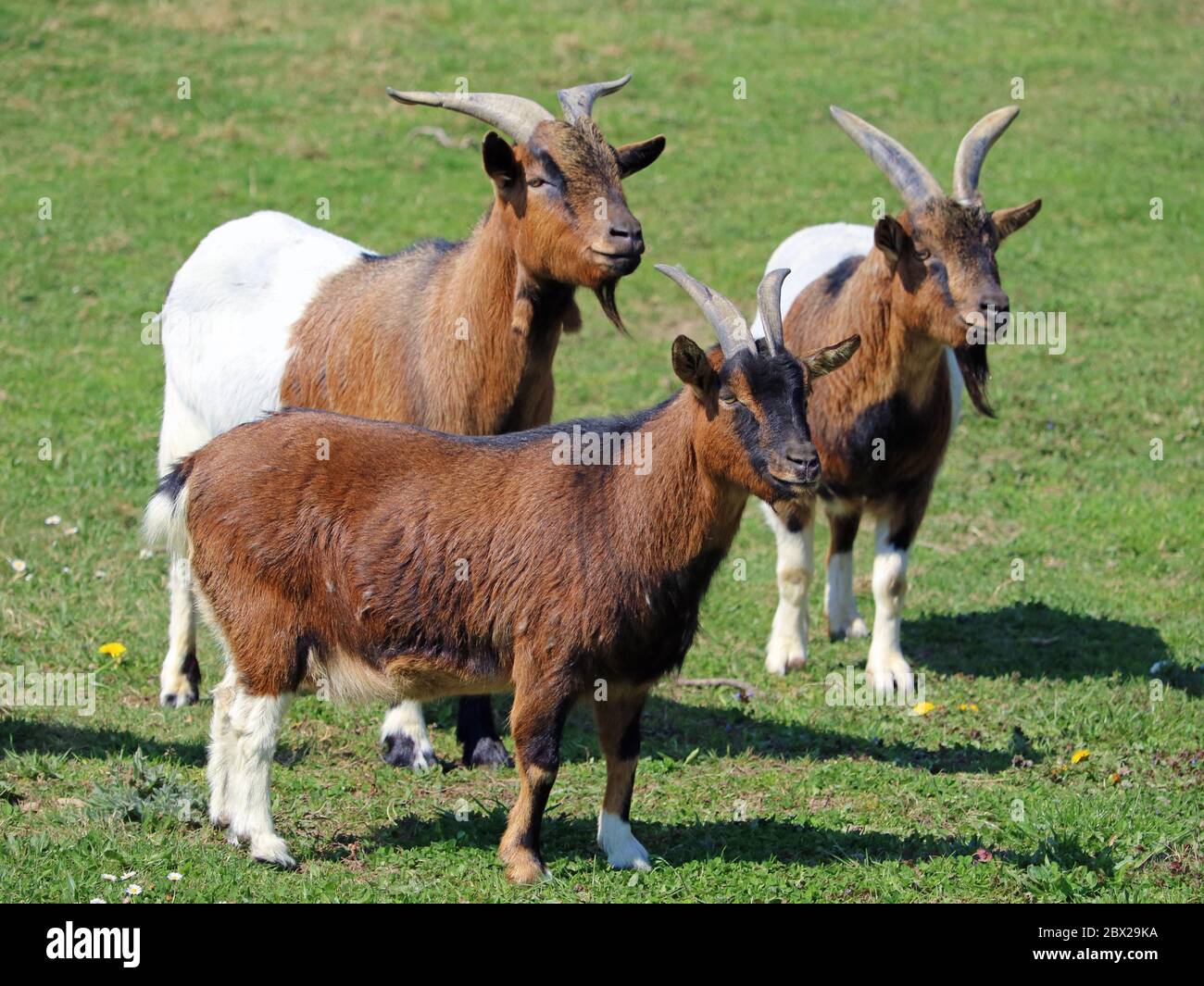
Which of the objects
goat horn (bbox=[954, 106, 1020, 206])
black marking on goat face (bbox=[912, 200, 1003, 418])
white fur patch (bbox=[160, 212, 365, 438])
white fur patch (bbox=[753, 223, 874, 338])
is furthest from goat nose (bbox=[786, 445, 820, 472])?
white fur patch (bbox=[753, 223, 874, 338])

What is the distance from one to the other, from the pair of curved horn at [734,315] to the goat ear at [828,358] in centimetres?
18

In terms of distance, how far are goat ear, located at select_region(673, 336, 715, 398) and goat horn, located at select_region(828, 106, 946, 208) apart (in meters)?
3.10

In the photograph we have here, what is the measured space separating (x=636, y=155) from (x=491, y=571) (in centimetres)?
264

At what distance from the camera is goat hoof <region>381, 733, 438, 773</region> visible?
7.61 metres

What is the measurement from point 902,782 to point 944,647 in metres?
2.45

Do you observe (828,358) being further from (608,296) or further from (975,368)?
(975,368)

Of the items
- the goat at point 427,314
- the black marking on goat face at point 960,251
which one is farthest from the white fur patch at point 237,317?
the black marking on goat face at point 960,251

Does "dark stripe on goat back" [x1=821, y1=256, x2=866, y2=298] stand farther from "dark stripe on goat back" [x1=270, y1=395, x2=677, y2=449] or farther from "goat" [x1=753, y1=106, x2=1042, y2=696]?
"dark stripe on goat back" [x1=270, y1=395, x2=677, y2=449]

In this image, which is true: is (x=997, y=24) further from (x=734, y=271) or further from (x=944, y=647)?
(x=944, y=647)

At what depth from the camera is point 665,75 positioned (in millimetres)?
20391

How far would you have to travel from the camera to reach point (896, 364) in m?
8.79

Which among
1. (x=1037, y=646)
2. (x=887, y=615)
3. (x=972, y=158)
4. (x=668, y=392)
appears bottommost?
(x=1037, y=646)

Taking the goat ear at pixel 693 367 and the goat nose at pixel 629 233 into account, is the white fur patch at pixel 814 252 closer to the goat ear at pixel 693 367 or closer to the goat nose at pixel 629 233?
the goat nose at pixel 629 233

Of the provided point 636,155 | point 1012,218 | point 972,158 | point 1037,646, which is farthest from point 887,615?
point 636,155
